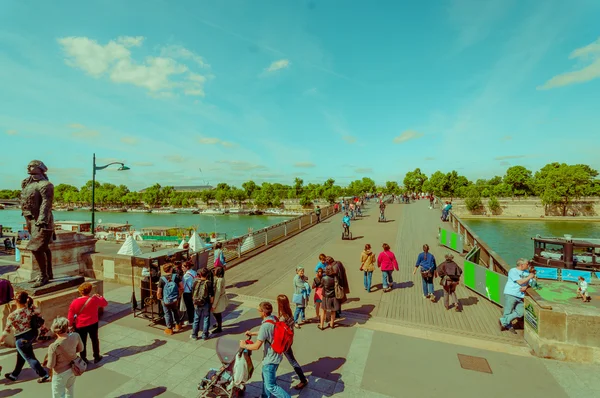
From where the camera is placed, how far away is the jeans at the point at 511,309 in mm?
6799

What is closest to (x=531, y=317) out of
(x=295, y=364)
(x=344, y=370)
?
(x=344, y=370)

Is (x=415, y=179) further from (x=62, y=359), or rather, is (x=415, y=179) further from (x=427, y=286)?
(x=62, y=359)

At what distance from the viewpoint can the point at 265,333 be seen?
4215 millimetres

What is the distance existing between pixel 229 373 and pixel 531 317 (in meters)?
6.27

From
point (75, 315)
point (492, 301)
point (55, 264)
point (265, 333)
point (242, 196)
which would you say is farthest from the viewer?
point (242, 196)

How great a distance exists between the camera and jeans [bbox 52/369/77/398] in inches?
155

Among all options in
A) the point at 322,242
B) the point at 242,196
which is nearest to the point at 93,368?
the point at 322,242

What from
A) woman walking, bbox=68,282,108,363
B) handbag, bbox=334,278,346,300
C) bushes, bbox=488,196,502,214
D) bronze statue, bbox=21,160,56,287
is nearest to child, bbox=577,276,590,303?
handbag, bbox=334,278,346,300

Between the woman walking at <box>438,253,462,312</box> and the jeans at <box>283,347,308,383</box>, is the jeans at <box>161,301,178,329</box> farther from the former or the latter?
the woman walking at <box>438,253,462,312</box>

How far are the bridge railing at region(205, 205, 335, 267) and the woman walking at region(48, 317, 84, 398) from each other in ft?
24.7

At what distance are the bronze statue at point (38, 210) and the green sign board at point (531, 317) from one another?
1080cm

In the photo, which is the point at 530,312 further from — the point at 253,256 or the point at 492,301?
the point at 253,256

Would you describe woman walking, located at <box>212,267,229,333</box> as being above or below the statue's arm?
below

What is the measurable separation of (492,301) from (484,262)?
325 centimetres
